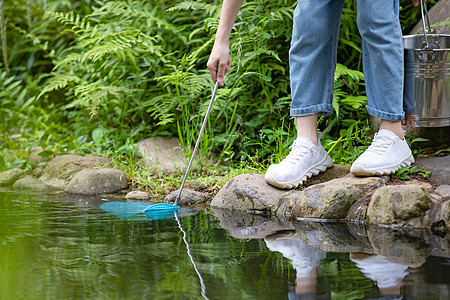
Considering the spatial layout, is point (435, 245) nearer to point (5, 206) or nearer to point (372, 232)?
point (372, 232)

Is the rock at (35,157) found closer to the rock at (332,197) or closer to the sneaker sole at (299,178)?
the sneaker sole at (299,178)

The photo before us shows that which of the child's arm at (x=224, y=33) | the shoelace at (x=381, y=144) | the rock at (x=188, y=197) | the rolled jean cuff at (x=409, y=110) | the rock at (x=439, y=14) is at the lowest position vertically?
the rock at (x=188, y=197)

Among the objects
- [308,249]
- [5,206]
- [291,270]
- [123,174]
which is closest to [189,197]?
[123,174]

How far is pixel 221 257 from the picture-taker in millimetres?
1733

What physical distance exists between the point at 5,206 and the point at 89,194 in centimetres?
58

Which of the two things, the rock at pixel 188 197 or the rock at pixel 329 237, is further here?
the rock at pixel 188 197

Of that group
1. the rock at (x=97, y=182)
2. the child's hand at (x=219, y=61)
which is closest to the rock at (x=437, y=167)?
the child's hand at (x=219, y=61)

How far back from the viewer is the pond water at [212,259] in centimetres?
138

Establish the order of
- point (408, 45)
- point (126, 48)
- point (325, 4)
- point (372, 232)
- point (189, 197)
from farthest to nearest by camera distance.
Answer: point (126, 48) < point (189, 197) < point (408, 45) < point (325, 4) < point (372, 232)

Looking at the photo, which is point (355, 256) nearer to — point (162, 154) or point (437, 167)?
point (437, 167)

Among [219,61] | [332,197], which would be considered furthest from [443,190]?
[219,61]

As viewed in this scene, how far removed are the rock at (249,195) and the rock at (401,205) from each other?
17.6 inches

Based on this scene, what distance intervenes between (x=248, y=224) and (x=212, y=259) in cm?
64

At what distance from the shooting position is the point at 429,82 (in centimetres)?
262
